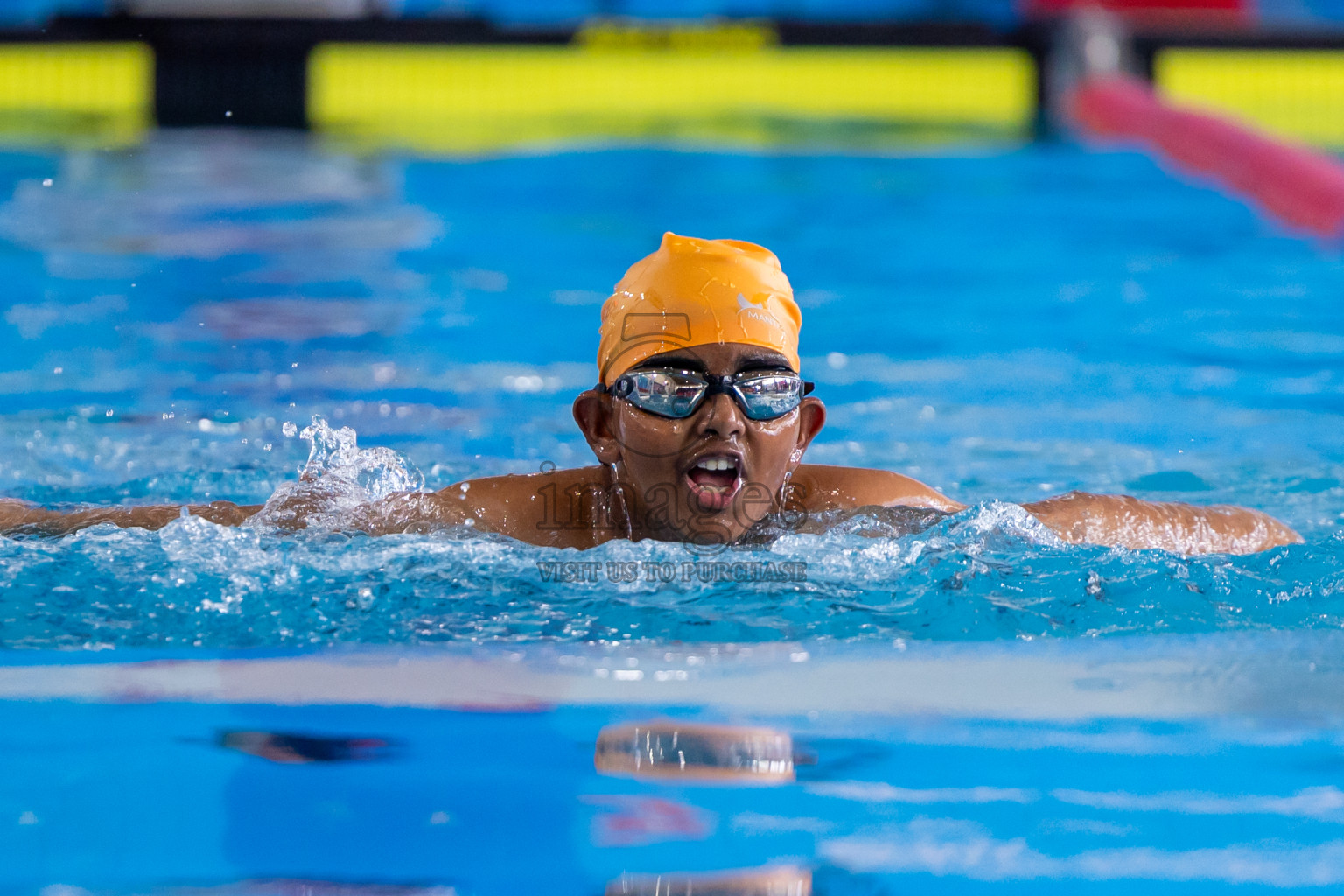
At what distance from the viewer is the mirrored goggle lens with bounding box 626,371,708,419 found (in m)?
3.11

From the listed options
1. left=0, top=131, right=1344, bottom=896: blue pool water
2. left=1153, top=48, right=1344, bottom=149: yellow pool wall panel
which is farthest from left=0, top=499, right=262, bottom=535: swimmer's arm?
left=1153, top=48, right=1344, bottom=149: yellow pool wall panel

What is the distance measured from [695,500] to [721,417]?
0.19m

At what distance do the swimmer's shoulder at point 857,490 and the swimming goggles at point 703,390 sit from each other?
Answer: 0.38 meters

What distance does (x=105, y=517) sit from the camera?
3.38m

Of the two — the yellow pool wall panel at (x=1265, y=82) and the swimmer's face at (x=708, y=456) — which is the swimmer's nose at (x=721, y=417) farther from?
the yellow pool wall panel at (x=1265, y=82)

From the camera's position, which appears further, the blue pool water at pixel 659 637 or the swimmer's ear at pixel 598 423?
the swimmer's ear at pixel 598 423

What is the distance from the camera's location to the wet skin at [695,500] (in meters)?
3.15

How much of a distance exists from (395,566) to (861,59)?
917cm

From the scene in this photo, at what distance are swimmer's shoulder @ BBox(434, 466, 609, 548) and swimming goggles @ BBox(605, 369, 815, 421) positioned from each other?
35 centimetres

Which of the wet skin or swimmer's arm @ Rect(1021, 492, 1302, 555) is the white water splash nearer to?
the wet skin

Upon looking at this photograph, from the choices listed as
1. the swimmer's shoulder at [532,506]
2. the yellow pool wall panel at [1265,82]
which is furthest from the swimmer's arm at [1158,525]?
the yellow pool wall panel at [1265,82]

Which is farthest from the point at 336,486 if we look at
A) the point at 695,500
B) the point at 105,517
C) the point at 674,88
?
the point at 674,88

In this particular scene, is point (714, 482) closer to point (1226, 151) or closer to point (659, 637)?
point (659, 637)

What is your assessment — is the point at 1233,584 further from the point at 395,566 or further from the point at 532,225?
the point at 532,225
